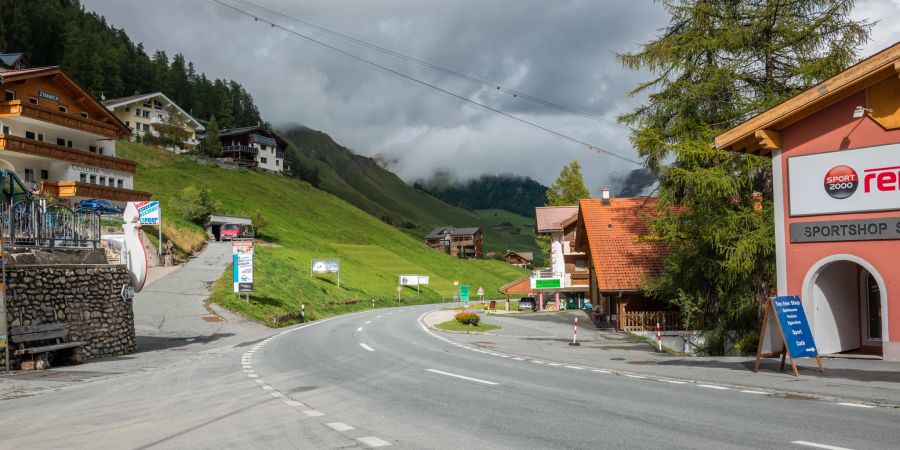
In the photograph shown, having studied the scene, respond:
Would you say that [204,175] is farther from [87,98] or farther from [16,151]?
[16,151]

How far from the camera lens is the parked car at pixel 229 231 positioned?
81938mm

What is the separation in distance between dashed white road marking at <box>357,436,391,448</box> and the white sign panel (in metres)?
13.5

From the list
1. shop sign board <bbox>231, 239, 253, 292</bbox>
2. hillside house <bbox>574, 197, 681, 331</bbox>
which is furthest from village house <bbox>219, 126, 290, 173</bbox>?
hillside house <bbox>574, 197, 681, 331</bbox>

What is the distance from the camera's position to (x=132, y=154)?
333ft

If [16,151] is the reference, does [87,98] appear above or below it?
above

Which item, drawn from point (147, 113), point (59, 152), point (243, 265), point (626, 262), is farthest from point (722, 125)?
point (147, 113)

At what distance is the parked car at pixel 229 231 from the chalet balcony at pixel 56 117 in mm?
26511

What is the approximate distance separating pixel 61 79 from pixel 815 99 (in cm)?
5480

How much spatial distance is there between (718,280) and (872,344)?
6.74m

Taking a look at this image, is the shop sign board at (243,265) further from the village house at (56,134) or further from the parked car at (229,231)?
the parked car at (229,231)

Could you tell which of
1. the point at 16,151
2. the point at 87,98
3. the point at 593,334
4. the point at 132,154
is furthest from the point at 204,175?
the point at 593,334

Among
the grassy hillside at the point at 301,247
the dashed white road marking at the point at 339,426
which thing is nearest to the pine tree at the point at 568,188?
the grassy hillside at the point at 301,247

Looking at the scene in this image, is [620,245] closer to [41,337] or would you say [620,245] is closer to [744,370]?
[744,370]

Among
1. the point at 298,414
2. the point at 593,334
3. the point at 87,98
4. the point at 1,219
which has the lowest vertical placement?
the point at 593,334
